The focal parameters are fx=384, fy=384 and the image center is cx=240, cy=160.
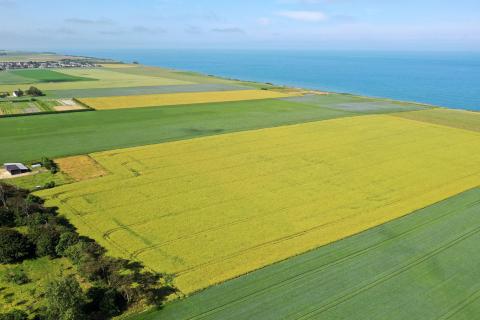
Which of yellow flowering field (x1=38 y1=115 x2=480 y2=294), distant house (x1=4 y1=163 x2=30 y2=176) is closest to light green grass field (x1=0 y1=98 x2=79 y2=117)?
distant house (x1=4 y1=163 x2=30 y2=176)

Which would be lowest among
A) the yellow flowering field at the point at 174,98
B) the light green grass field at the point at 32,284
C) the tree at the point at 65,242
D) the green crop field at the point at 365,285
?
the green crop field at the point at 365,285

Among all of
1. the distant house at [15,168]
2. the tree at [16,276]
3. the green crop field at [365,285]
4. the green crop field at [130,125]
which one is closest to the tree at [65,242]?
the tree at [16,276]

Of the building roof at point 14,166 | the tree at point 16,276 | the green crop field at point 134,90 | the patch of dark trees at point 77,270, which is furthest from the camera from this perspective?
the green crop field at point 134,90

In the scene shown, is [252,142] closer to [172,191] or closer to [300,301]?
[172,191]

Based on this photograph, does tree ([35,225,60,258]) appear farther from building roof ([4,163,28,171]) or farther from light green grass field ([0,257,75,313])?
building roof ([4,163,28,171])

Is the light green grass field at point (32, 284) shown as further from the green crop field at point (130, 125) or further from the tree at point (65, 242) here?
the green crop field at point (130, 125)
